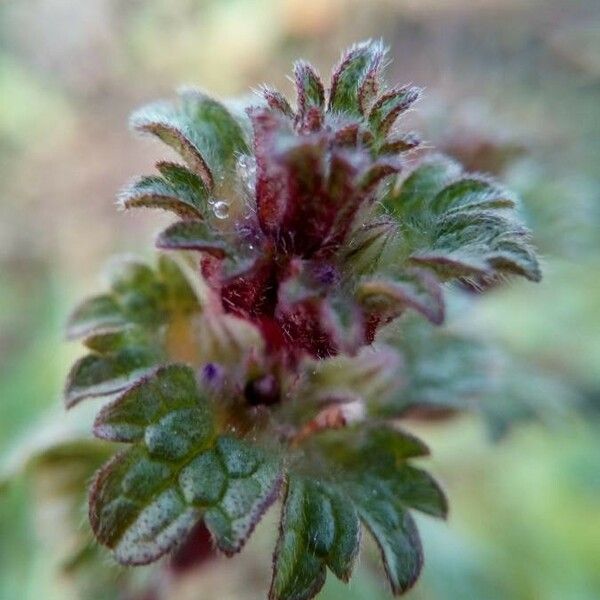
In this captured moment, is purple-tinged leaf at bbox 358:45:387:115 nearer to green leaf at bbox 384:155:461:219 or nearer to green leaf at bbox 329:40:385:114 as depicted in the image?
green leaf at bbox 329:40:385:114

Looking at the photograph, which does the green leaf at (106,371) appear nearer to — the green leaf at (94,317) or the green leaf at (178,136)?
the green leaf at (94,317)

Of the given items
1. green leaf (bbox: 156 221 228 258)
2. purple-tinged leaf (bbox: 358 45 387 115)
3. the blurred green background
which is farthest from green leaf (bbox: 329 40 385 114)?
the blurred green background

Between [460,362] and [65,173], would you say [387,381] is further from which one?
[65,173]

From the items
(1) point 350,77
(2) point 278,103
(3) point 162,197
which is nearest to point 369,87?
(1) point 350,77

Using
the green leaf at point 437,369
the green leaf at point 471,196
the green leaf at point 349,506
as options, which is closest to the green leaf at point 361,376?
the green leaf at point 437,369

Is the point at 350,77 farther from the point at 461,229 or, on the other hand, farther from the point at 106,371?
the point at 106,371

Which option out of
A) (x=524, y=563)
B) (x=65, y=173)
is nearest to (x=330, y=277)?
(x=524, y=563)
